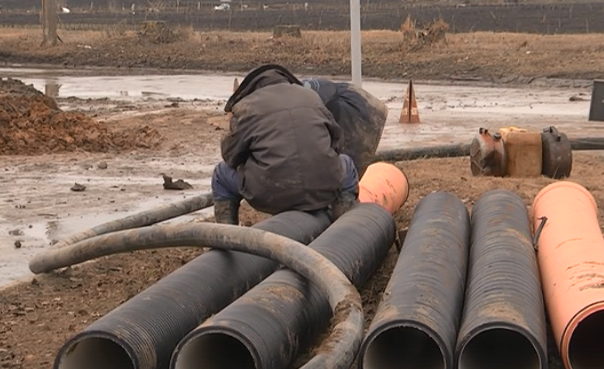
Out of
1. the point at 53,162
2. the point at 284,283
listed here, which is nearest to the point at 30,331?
the point at 284,283

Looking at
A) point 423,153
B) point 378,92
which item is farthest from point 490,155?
point 378,92

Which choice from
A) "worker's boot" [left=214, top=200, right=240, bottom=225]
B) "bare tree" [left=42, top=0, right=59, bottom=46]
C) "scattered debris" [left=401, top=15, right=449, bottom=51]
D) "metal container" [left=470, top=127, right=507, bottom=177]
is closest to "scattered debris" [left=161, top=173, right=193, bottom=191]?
"metal container" [left=470, top=127, right=507, bottom=177]

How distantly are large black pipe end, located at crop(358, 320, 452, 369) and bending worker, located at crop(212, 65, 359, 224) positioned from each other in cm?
184

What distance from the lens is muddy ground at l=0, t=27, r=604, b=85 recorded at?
27.4 m

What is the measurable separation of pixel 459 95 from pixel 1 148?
11.2 meters

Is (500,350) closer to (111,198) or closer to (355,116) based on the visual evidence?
(355,116)

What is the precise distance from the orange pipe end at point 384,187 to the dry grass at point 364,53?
17.0 metres

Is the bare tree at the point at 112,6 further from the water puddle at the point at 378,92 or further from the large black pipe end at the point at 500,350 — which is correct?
the large black pipe end at the point at 500,350

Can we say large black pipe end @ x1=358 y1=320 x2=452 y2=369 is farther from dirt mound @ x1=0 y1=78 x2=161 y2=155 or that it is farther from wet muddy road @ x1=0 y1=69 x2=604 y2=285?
dirt mound @ x1=0 y1=78 x2=161 y2=155

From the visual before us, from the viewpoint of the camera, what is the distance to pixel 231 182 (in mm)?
7758

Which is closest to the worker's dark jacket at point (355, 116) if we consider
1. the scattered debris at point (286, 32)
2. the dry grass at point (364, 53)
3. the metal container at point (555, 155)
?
the metal container at point (555, 155)

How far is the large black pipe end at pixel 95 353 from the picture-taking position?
5.23 meters

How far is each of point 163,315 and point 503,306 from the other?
1.74 m

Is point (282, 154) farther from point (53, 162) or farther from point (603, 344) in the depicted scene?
point (53, 162)
